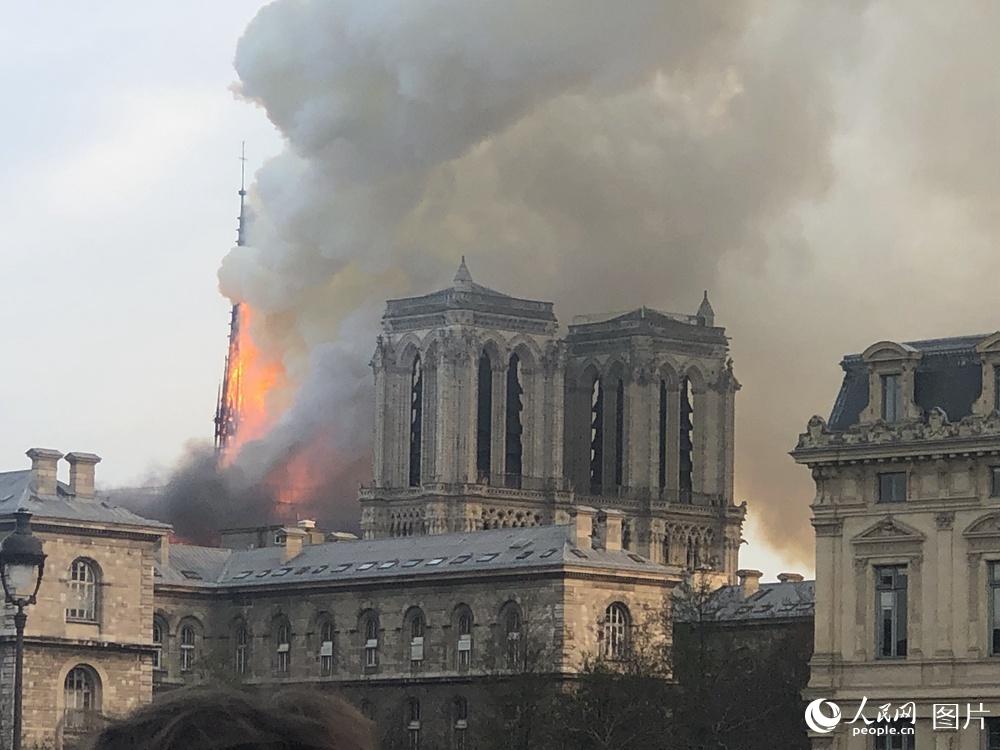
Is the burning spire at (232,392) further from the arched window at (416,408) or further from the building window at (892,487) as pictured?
the building window at (892,487)

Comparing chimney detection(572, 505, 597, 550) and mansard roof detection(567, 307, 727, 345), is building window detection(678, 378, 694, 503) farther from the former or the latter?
chimney detection(572, 505, 597, 550)

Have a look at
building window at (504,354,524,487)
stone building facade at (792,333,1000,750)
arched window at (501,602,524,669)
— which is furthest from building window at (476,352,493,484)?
stone building facade at (792,333,1000,750)

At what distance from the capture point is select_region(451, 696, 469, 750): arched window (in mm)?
103250

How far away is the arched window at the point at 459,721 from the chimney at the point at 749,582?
693 inches

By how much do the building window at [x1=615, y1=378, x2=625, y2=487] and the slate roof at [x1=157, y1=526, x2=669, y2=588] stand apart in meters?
49.5

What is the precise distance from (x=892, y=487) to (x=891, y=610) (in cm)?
324

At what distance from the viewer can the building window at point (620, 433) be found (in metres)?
170

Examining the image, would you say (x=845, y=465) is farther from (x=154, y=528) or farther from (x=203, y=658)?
(x=203, y=658)

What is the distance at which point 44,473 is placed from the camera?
104 metres

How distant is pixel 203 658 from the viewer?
372 ft

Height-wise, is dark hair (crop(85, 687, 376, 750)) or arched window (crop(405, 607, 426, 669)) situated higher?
arched window (crop(405, 607, 426, 669))

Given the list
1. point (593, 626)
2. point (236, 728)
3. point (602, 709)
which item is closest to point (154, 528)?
point (593, 626)

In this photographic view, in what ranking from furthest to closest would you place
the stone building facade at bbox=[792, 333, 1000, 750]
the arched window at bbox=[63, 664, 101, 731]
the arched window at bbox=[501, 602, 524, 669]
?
1. the arched window at bbox=[501, 602, 524, 669]
2. the arched window at bbox=[63, 664, 101, 731]
3. the stone building facade at bbox=[792, 333, 1000, 750]

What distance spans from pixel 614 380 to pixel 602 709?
83653 mm
